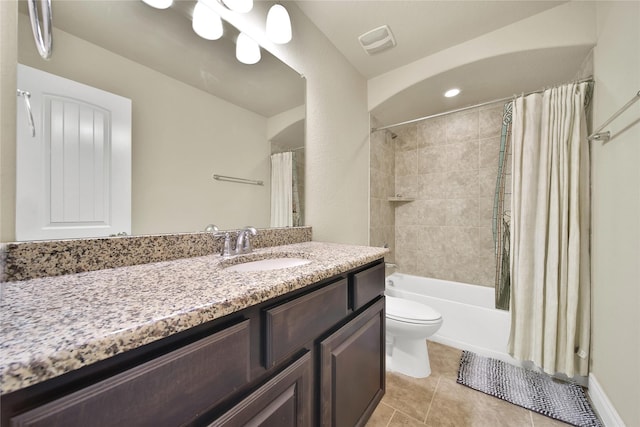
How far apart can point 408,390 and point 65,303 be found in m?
1.71

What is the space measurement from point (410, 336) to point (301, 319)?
119 centimetres

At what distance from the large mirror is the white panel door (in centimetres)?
4

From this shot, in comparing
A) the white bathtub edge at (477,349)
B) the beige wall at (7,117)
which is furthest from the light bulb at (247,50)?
the white bathtub edge at (477,349)

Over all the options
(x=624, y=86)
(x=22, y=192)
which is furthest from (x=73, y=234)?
(x=624, y=86)

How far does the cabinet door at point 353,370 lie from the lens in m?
0.75

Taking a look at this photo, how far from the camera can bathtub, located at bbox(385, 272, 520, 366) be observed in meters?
1.70

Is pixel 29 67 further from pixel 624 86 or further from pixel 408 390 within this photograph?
pixel 624 86

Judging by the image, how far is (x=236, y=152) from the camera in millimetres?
1134

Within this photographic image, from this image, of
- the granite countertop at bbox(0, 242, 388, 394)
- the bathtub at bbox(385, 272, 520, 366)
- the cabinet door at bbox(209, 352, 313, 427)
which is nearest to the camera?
the granite countertop at bbox(0, 242, 388, 394)

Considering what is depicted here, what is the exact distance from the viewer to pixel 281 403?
0.59m

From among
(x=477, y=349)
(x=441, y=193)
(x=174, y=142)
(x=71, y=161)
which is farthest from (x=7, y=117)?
(x=441, y=193)

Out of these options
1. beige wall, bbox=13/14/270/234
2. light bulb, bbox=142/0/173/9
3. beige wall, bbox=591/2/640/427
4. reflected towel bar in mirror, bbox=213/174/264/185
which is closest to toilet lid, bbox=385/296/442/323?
beige wall, bbox=591/2/640/427

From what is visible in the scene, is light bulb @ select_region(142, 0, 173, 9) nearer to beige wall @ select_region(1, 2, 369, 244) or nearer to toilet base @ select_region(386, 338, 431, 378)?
beige wall @ select_region(1, 2, 369, 244)

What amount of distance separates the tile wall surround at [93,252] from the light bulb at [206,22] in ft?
2.97
